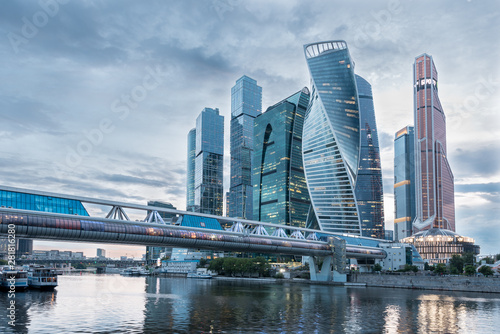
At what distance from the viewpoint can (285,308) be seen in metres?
60.1

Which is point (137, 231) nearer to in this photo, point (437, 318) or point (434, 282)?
point (437, 318)

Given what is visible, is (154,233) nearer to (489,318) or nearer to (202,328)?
(202,328)

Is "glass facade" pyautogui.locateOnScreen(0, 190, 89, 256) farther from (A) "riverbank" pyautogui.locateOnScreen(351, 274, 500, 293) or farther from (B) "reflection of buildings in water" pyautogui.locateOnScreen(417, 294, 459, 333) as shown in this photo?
(A) "riverbank" pyautogui.locateOnScreen(351, 274, 500, 293)

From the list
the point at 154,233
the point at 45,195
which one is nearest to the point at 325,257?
the point at 154,233

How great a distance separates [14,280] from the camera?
81.3m

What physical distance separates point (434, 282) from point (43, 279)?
9725 centimetres

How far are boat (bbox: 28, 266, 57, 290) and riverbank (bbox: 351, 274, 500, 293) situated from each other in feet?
285

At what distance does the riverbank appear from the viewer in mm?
103250

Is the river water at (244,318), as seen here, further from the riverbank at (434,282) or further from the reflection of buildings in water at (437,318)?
the riverbank at (434,282)

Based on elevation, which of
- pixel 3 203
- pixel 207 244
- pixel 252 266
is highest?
pixel 3 203

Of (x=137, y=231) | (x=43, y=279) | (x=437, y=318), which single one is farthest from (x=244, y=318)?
(x=43, y=279)

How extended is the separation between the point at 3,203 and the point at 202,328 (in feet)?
154

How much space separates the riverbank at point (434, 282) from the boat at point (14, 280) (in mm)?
92719

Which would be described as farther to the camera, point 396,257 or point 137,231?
point 396,257
